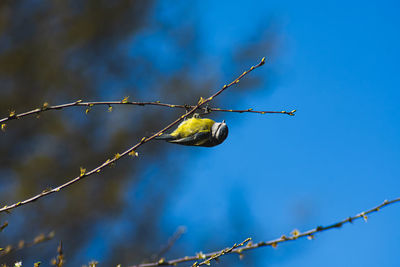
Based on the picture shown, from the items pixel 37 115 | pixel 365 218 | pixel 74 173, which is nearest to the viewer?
pixel 365 218

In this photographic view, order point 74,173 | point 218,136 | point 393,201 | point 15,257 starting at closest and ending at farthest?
point 393,201 → point 218,136 → point 15,257 → point 74,173

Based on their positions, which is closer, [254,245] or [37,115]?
[254,245]

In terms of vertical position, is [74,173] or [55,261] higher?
[74,173]

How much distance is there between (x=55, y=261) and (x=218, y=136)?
122cm

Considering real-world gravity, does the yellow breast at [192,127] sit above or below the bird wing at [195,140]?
above

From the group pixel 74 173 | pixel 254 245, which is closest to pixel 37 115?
pixel 254 245

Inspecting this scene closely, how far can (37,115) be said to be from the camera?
5.86 ft

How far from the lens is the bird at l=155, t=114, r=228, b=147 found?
2354 mm

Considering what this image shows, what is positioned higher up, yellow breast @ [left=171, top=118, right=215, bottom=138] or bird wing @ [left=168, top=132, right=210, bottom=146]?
yellow breast @ [left=171, top=118, right=215, bottom=138]

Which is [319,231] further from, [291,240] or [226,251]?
[226,251]

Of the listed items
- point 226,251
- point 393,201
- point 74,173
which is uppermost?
point 74,173

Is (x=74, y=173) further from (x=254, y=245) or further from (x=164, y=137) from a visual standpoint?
(x=254, y=245)

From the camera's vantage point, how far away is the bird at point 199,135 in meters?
2.35

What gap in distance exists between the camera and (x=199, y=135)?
238 cm
